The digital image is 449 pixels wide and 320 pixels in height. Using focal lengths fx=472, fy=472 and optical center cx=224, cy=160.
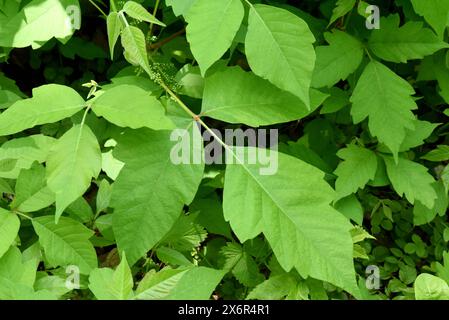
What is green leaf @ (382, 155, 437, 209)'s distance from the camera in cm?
178

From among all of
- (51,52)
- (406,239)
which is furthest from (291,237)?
(51,52)

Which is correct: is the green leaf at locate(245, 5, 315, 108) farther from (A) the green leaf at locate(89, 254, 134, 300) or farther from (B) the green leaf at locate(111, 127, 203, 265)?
(A) the green leaf at locate(89, 254, 134, 300)

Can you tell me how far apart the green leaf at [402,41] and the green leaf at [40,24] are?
1070 mm

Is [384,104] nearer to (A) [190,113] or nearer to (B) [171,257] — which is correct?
(A) [190,113]

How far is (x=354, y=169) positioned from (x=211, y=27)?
854 millimetres

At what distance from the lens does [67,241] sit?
133cm

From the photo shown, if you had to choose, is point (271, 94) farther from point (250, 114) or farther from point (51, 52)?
point (51, 52)

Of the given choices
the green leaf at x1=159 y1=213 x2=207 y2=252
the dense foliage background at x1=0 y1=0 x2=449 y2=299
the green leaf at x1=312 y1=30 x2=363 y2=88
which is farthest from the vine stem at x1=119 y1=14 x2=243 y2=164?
the green leaf at x1=312 y1=30 x2=363 y2=88

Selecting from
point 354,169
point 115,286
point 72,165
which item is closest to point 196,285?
point 115,286

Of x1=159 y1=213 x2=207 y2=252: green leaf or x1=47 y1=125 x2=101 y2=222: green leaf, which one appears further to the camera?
x1=159 y1=213 x2=207 y2=252: green leaf

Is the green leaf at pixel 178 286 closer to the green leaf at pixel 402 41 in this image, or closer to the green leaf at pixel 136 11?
the green leaf at pixel 136 11

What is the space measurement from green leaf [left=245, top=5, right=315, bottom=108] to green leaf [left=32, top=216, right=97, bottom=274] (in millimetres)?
666

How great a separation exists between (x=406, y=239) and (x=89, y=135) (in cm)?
180

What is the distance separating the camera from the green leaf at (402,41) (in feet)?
5.38
